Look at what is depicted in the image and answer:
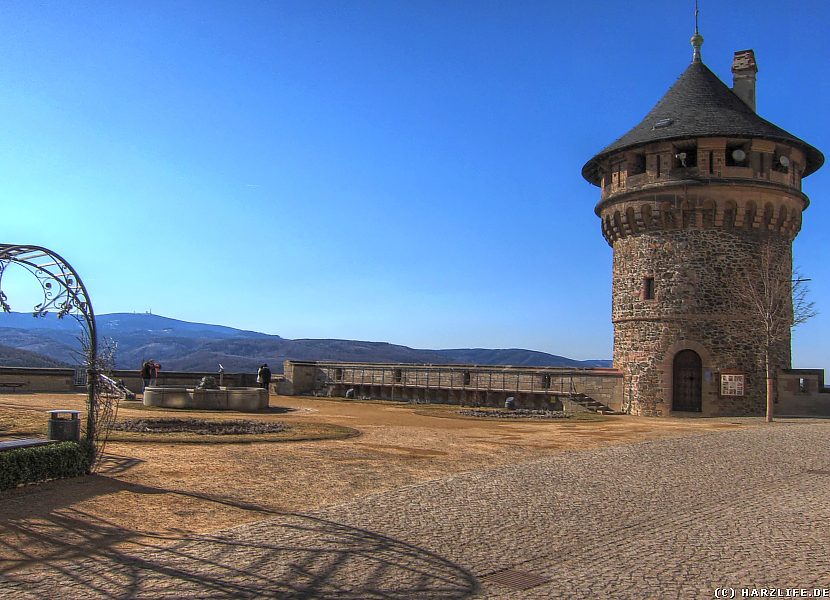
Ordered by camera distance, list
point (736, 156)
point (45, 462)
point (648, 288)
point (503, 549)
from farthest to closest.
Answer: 1. point (648, 288)
2. point (736, 156)
3. point (45, 462)
4. point (503, 549)

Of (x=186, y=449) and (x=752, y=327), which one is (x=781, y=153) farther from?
(x=186, y=449)

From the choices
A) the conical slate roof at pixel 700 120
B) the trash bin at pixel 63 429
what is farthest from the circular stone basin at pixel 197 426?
the conical slate roof at pixel 700 120

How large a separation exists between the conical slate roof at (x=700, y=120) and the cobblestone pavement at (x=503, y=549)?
19455 millimetres

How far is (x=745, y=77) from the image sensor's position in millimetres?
33188

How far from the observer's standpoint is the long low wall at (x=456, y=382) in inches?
1192

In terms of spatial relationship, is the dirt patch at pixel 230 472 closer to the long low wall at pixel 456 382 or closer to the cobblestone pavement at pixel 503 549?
the cobblestone pavement at pixel 503 549

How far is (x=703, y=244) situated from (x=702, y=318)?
2.88 meters

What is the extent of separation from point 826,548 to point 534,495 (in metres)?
3.69

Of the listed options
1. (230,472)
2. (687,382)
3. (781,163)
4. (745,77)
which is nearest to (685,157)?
(781,163)

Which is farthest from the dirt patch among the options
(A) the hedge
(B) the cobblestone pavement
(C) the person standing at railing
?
(C) the person standing at railing

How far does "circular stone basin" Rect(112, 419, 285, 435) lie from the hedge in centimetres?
553

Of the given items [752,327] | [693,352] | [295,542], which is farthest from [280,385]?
[295,542]

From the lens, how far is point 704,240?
28.4m

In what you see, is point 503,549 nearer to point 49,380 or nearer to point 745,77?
point 49,380
